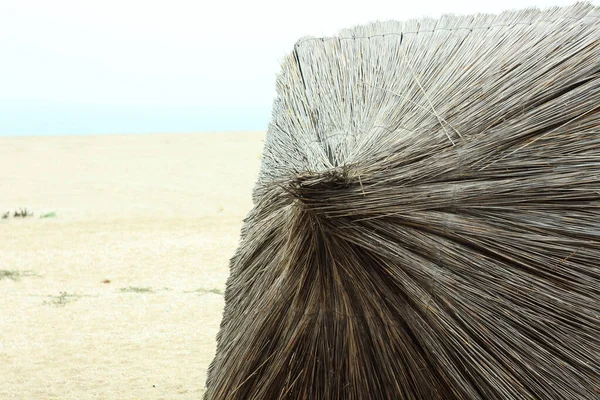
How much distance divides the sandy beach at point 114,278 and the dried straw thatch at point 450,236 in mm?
2073

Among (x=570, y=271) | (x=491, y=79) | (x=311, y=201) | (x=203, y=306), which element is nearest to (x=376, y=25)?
(x=491, y=79)

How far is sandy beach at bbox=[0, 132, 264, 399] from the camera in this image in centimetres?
452

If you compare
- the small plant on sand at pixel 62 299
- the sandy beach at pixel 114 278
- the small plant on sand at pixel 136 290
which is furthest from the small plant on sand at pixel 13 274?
the small plant on sand at pixel 136 290

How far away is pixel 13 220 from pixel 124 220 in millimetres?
1418

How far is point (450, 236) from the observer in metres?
2.14

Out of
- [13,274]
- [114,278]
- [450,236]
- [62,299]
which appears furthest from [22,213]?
[450,236]

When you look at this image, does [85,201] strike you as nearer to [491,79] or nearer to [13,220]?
[13,220]

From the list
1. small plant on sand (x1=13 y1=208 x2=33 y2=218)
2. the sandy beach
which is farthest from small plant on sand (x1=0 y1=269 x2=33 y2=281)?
small plant on sand (x1=13 y1=208 x2=33 y2=218)

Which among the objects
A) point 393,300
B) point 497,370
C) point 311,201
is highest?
point 311,201

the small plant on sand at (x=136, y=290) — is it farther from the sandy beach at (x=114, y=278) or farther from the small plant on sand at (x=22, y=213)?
the small plant on sand at (x=22, y=213)

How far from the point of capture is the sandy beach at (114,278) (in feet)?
14.8

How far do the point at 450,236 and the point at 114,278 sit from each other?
5.19 meters

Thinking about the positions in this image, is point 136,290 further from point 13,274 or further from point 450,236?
point 450,236

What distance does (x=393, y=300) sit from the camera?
7.16 feet
